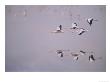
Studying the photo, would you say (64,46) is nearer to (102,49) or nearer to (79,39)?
(79,39)

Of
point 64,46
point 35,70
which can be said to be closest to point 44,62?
point 35,70

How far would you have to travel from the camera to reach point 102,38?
227 cm

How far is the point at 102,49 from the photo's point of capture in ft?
7.47

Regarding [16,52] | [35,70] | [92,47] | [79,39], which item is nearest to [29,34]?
[16,52]

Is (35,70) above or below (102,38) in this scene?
below

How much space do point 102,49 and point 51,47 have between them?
52 centimetres

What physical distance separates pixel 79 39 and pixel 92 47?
155mm
